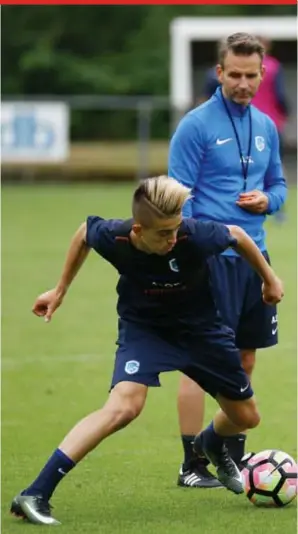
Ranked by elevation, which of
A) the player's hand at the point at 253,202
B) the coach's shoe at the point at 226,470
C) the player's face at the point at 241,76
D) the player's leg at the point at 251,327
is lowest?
the coach's shoe at the point at 226,470

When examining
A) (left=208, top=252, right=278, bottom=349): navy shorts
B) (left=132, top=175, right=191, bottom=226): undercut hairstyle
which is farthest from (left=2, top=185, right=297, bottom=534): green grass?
(left=132, top=175, right=191, bottom=226): undercut hairstyle

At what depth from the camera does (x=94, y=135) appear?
35312 millimetres

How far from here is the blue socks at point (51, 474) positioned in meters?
6.44

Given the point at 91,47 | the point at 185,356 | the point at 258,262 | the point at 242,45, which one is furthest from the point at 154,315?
the point at 91,47

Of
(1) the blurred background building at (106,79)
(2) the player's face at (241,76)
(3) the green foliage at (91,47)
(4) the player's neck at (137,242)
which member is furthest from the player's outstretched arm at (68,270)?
(3) the green foliage at (91,47)

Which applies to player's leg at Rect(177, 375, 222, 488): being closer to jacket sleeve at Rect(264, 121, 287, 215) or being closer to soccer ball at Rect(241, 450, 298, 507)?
soccer ball at Rect(241, 450, 298, 507)

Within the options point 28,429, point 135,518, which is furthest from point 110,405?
point 28,429

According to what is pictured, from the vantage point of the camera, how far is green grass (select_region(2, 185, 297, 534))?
667cm

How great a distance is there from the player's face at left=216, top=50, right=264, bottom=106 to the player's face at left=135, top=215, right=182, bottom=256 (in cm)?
113

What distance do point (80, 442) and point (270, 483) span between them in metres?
1.00

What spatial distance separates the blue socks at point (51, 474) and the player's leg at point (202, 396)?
1.05 meters

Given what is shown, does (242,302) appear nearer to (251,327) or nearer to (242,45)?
(251,327)

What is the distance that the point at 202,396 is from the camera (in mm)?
7516

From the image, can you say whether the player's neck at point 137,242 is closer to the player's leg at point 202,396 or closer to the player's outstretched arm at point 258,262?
the player's outstretched arm at point 258,262
